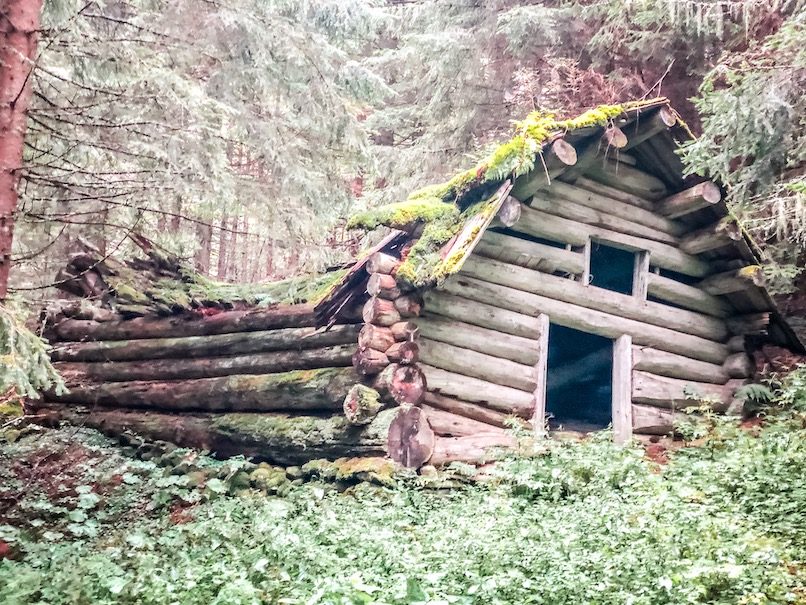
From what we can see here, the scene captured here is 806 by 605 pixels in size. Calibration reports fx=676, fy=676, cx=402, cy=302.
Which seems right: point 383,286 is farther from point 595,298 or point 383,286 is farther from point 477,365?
point 595,298

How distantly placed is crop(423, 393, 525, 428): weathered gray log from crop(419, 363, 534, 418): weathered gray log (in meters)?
0.06

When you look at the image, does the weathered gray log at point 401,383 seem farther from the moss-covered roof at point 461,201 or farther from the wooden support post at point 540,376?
the wooden support post at point 540,376

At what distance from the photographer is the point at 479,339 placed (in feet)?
29.5

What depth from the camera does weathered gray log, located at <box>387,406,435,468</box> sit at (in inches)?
310

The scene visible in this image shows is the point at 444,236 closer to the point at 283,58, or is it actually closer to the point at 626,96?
the point at 283,58

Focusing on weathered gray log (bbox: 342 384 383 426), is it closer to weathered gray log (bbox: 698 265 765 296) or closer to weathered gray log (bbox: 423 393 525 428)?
weathered gray log (bbox: 423 393 525 428)

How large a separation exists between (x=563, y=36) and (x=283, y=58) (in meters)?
A: 5.98

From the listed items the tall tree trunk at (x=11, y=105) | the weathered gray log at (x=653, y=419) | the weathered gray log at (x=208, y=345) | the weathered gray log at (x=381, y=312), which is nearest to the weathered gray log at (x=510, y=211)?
the weathered gray log at (x=381, y=312)

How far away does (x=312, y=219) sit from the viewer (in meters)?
13.6

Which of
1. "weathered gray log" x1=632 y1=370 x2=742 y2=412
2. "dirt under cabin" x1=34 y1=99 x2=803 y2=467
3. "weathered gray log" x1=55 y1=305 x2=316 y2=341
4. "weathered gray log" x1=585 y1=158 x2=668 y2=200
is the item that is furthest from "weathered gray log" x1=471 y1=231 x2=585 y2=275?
"weathered gray log" x1=55 y1=305 x2=316 y2=341

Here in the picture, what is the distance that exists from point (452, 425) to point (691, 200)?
5014mm

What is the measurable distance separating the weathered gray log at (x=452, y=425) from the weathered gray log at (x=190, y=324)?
97.5 inches

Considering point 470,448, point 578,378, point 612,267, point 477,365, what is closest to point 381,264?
point 477,365

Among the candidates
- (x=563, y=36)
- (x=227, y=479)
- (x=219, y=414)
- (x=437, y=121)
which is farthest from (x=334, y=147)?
(x=227, y=479)
